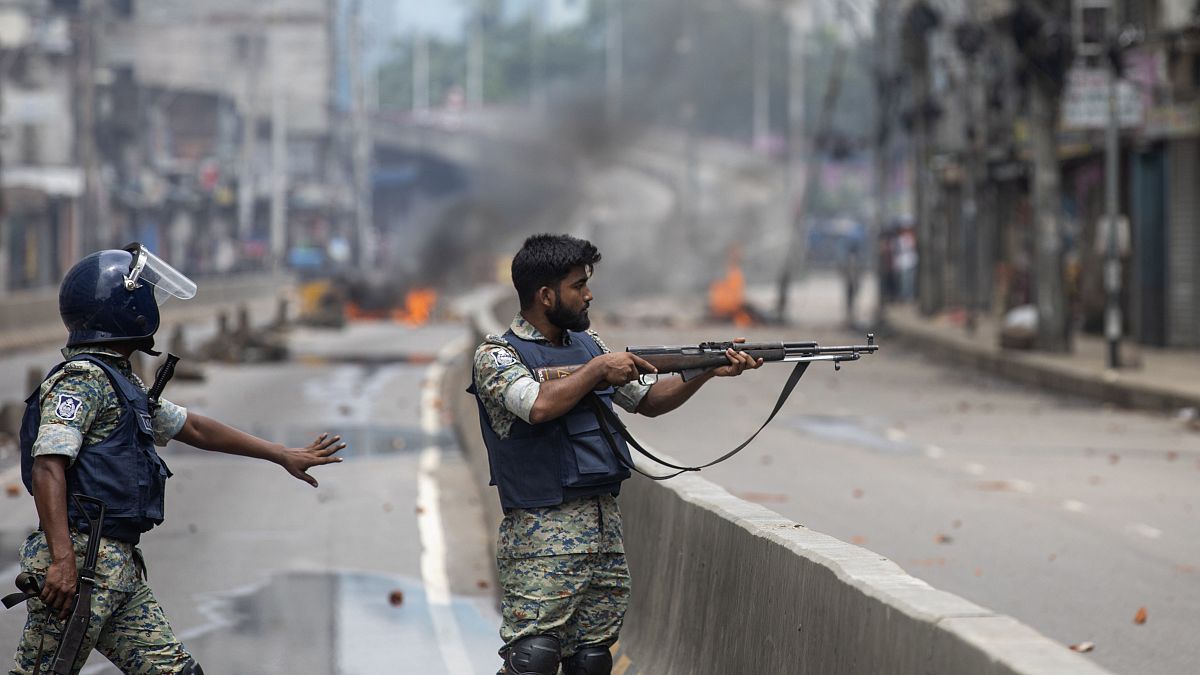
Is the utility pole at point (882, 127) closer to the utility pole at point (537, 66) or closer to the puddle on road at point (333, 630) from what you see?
the puddle on road at point (333, 630)

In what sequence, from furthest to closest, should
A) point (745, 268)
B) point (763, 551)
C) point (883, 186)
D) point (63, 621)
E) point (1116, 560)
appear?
point (745, 268)
point (883, 186)
point (1116, 560)
point (763, 551)
point (63, 621)

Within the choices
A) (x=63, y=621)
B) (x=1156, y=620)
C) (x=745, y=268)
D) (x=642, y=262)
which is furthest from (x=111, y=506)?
(x=745, y=268)

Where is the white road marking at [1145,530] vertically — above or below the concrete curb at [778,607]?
below

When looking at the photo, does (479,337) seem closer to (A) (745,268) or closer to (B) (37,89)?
(B) (37,89)

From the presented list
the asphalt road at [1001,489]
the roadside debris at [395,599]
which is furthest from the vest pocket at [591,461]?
the roadside debris at [395,599]

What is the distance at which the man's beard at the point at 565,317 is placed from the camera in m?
5.86

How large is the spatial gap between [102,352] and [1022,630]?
9.17 ft

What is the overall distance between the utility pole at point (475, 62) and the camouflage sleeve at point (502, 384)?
156 metres

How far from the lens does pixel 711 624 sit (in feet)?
22.4

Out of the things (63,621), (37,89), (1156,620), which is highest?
(37,89)

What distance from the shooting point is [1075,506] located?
1420cm

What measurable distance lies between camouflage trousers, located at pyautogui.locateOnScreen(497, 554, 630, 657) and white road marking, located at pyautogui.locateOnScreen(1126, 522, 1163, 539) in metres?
7.50

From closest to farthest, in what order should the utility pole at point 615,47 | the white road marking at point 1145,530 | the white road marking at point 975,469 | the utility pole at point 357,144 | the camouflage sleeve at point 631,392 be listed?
the camouflage sleeve at point 631,392 → the white road marking at point 1145,530 → the white road marking at point 975,469 → the utility pole at point 357,144 → the utility pole at point 615,47

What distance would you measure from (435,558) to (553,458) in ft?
20.6
